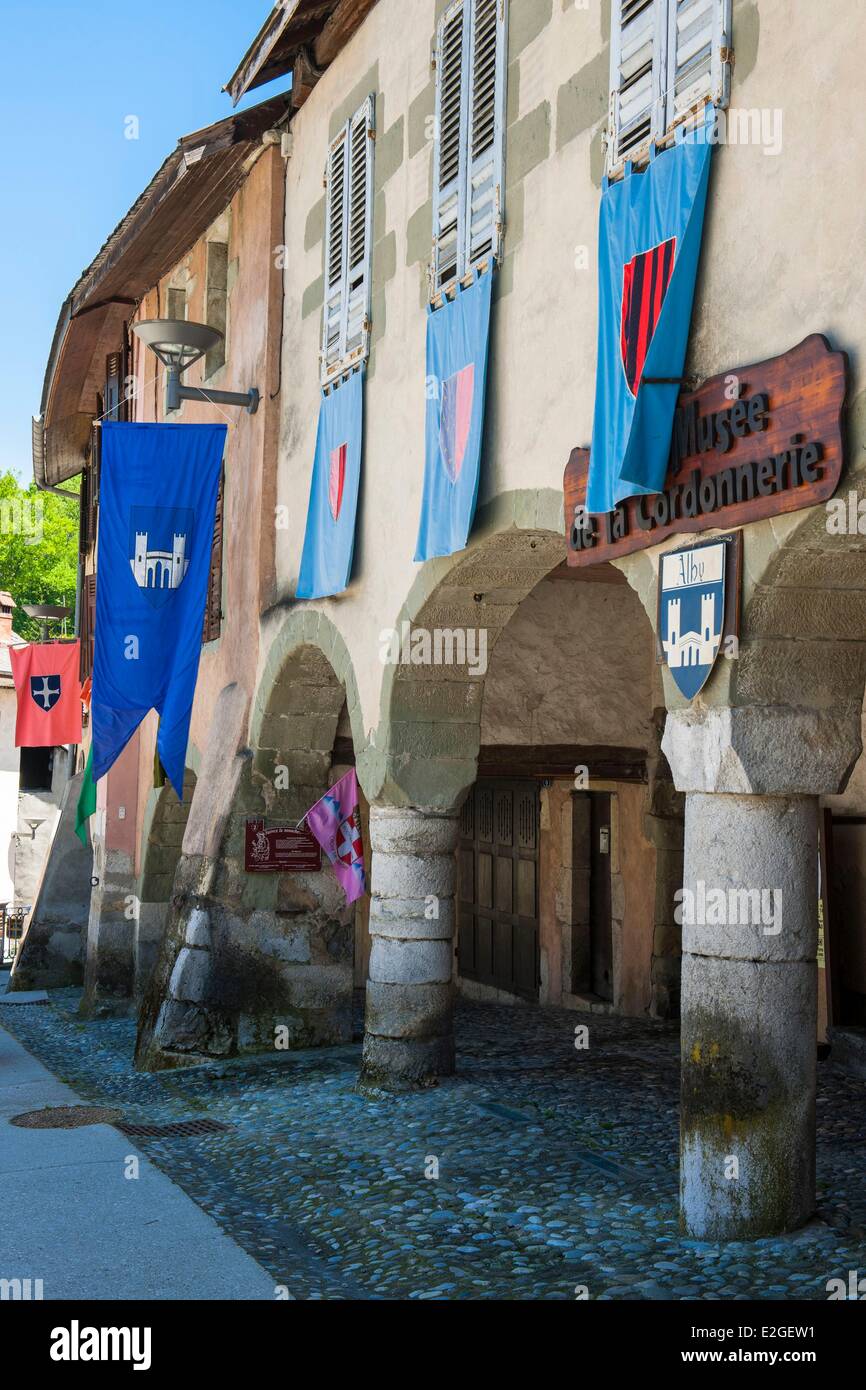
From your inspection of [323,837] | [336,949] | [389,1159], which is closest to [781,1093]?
[389,1159]

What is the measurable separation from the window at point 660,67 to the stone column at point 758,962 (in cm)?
254

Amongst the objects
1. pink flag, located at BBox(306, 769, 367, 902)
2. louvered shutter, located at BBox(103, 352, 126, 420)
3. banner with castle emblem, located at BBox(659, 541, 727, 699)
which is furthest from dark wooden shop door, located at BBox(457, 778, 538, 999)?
banner with castle emblem, located at BBox(659, 541, 727, 699)

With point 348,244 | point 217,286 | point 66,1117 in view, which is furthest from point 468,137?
→ point 66,1117

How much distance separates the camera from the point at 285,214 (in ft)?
39.9

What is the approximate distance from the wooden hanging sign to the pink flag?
16.2 feet

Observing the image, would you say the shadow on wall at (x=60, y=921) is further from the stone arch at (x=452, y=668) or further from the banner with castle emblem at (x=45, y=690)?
the stone arch at (x=452, y=668)

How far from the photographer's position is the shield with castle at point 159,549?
11.3 metres

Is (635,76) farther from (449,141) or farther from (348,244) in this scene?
(348,244)

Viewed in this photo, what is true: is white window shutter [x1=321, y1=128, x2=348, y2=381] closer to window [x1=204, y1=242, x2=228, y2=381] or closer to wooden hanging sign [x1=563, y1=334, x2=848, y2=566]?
window [x1=204, y1=242, x2=228, y2=381]

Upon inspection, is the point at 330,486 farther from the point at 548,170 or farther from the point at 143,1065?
the point at 143,1065

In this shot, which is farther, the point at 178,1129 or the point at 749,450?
the point at 178,1129

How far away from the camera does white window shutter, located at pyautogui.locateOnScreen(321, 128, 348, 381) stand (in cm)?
1050

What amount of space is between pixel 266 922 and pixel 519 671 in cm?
319

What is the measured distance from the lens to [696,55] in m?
5.97
